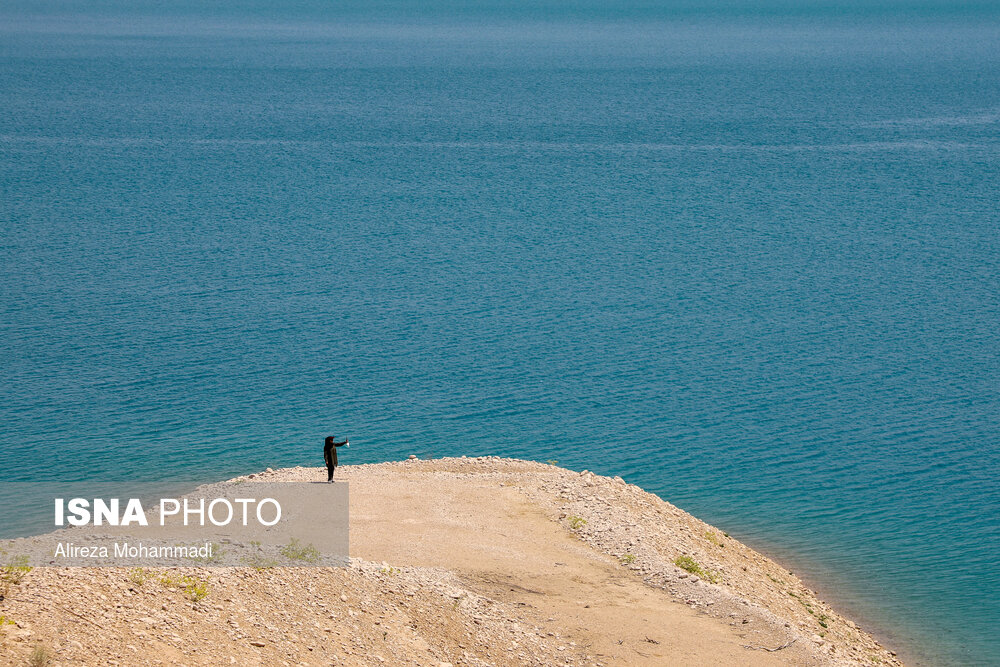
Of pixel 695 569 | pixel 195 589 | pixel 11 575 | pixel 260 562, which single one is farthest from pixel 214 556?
pixel 695 569

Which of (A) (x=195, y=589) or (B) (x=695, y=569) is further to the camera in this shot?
(B) (x=695, y=569)

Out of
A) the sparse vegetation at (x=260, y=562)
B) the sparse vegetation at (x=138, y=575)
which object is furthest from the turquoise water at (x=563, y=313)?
the sparse vegetation at (x=138, y=575)

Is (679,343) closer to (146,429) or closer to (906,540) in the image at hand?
(906,540)

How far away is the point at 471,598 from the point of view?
27.7 metres

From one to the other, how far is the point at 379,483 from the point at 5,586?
14.8 metres

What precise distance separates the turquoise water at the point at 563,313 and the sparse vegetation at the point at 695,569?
7648 mm

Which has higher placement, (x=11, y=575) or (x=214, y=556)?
(x=214, y=556)

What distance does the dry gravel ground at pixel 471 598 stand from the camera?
74.1ft

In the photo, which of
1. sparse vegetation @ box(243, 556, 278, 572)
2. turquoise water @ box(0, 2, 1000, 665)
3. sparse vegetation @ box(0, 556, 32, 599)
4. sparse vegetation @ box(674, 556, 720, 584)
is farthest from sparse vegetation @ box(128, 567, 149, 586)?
turquoise water @ box(0, 2, 1000, 665)

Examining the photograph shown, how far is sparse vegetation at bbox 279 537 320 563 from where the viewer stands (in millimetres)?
27375

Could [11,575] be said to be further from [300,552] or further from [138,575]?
[300,552]

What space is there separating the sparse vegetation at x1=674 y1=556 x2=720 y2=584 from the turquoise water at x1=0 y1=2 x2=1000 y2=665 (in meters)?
7.65

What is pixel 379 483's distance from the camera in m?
36.2

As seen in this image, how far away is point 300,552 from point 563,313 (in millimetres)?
43261
